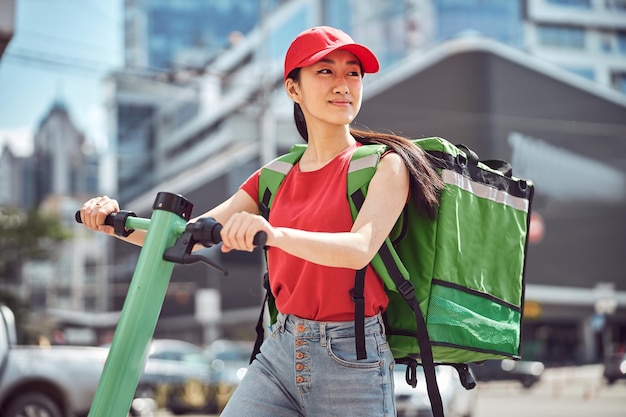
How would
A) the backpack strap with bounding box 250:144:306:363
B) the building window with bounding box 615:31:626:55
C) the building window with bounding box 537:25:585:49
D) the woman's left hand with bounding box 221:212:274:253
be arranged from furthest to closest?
the building window with bounding box 615:31:626:55, the building window with bounding box 537:25:585:49, the backpack strap with bounding box 250:144:306:363, the woman's left hand with bounding box 221:212:274:253

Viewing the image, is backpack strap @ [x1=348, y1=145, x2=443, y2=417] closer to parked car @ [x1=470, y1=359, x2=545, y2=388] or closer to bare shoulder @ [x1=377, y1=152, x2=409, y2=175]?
bare shoulder @ [x1=377, y1=152, x2=409, y2=175]

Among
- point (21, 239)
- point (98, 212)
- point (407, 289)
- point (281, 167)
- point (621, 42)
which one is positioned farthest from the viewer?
point (621, 42)

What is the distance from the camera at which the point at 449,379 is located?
1359 centimetres

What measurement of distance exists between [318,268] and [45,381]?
809cm

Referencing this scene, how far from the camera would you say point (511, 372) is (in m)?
28.7

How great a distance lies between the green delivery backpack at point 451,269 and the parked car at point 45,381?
7600mm

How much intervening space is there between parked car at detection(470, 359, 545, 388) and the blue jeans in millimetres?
26119

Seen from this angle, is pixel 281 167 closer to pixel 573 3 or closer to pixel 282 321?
pixel 282 321

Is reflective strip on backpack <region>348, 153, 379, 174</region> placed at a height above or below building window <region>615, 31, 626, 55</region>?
below

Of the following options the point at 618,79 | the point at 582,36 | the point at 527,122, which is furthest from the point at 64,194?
the point at 618,79

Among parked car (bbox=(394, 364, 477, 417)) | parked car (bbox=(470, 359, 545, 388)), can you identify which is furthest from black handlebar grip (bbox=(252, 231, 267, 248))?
parked car (bbox=(470, 359, 545, 388))

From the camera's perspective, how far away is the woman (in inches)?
95.7

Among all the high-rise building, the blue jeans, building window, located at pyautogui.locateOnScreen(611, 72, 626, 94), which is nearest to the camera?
the blue jeans

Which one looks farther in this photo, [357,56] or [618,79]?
[618,79]
